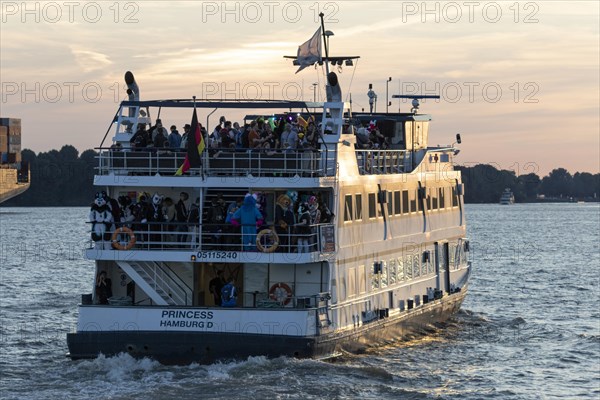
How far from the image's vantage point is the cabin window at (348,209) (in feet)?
105

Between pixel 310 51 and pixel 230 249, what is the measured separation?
6.01m

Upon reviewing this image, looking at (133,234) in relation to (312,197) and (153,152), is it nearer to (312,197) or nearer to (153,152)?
(153,152)

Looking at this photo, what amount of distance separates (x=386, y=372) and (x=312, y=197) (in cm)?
444

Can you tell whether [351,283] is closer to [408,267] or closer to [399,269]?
[399,269]

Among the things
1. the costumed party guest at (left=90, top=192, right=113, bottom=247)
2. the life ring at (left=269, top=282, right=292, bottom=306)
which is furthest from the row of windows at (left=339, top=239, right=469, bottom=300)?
the costumed party guest at (left=90, top=192, right=113, bottom=247)

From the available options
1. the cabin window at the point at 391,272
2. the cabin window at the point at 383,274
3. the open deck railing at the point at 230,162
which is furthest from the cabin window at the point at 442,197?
the open deck railing at the point at 230,162

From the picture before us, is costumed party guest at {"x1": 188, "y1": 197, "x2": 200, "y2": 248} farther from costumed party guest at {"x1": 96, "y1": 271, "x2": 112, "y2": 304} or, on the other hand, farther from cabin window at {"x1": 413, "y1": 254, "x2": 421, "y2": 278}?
cabin window at {"x1": 413, "y1": 254, "x2": 421, "y2": 278}

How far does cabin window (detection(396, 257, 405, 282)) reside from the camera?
36594 mm

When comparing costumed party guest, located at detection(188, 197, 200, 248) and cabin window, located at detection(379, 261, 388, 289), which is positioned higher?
costumed party guest, located at detection(188, 197, 200, 248)

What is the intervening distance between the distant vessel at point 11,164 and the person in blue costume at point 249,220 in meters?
125

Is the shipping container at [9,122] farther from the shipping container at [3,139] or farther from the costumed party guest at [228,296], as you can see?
the costumed party guest at [228,296]

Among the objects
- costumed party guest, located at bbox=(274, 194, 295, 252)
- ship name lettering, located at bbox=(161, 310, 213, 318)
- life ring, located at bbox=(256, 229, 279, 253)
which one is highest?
costumed party guest, located at bbox=(274, 194, 295, 252)

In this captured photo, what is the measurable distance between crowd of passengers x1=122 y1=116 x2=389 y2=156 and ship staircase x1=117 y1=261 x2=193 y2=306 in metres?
2.58

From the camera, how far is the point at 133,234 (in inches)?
1193
